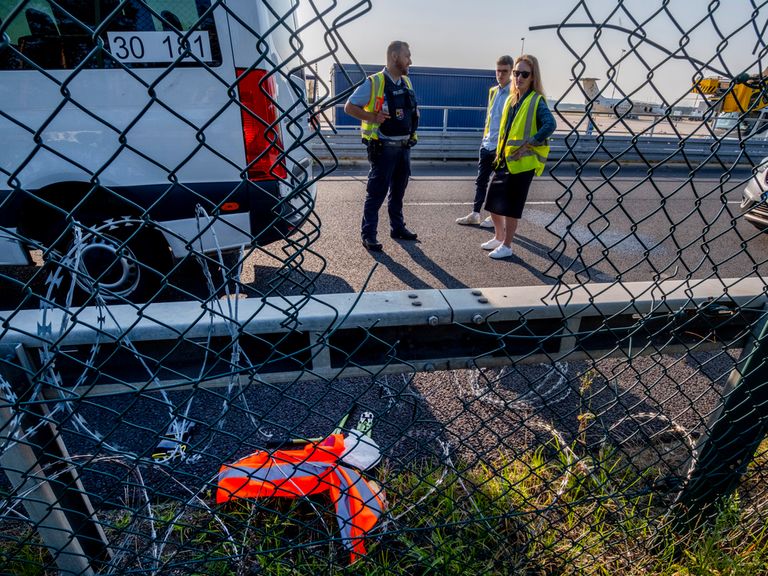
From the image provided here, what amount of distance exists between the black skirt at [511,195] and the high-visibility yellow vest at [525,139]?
0.09 metres

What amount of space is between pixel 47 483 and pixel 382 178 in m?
3.65

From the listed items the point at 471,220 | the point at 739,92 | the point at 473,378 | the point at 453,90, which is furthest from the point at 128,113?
the point at 453,90

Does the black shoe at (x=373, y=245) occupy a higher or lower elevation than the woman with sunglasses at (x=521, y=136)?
lower

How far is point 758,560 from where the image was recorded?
1.60 m

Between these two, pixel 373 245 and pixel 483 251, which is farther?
pixel 483 251

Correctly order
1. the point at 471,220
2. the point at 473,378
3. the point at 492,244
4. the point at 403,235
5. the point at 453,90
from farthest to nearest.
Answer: the point at 453,90
the point at 471,220
the point at 403,235
the point at 492,244
the point at 473,378

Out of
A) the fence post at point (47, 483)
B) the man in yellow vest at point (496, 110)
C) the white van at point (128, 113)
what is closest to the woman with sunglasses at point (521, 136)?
the man in yellow vest at point (496, 110)

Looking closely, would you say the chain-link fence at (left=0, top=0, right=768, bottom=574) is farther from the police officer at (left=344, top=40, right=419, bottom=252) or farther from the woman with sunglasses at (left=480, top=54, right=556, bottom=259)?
the woman with sunglasses at (left=480, top=54, right=556, bottom=259)

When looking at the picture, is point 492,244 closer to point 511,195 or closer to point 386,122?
point 511,195

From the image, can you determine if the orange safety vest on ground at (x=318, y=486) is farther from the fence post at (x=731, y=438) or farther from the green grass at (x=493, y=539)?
the fence post at (x=731, y=438)

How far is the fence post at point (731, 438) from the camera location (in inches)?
58.9

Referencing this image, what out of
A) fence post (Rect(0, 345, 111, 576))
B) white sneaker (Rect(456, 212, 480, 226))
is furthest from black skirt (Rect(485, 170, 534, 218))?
fence post (Rect(0, 345, 111, 576))

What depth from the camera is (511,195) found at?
4.04 metres

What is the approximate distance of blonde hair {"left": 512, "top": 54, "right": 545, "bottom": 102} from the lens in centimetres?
368
